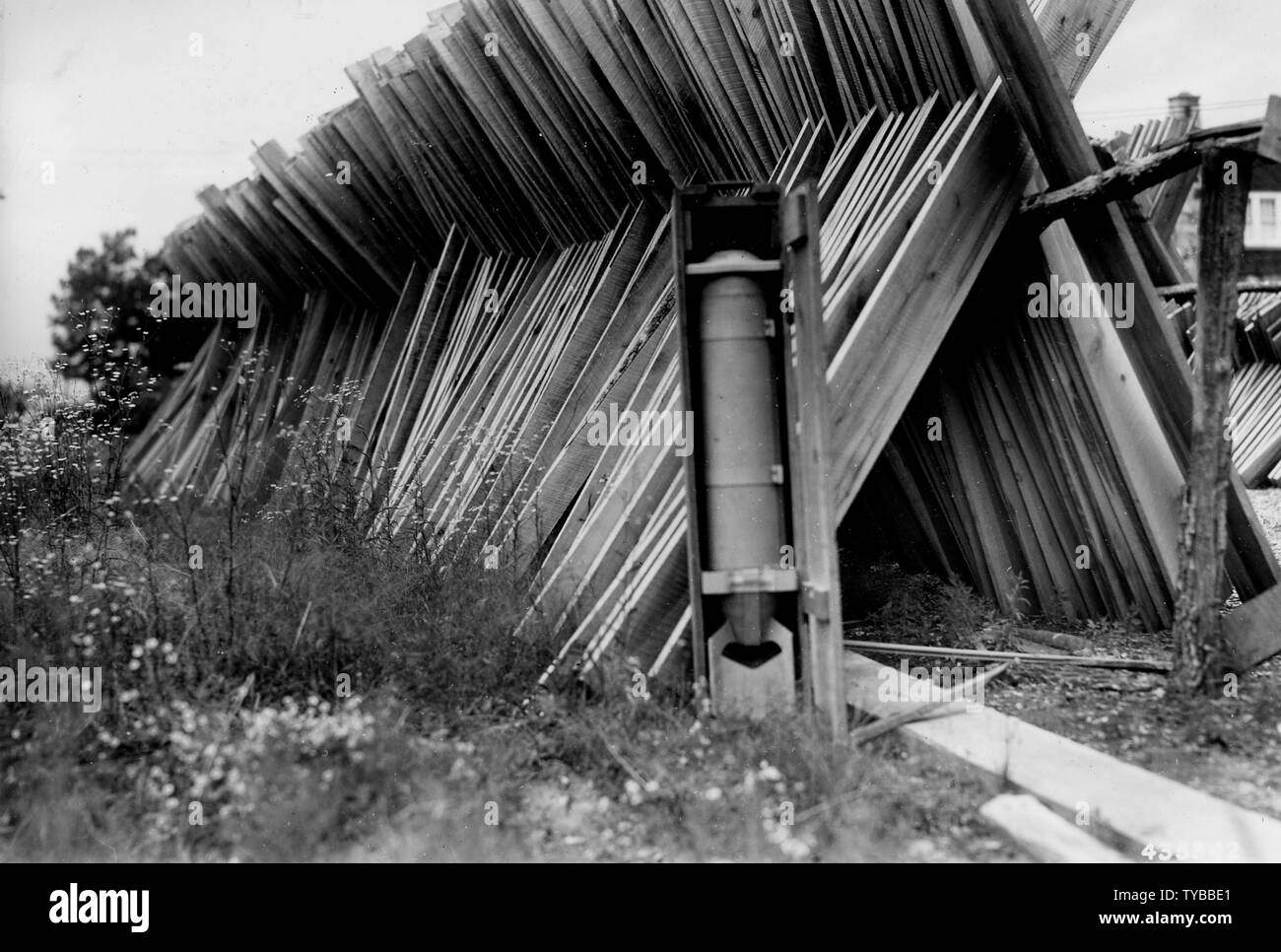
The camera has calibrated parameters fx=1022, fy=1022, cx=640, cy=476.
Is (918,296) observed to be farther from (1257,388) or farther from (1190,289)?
(1257,388)

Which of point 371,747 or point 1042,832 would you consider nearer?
point 1042,832

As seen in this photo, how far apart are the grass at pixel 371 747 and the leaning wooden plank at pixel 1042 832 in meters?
0.08

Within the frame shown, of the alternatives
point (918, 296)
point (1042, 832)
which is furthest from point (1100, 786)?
point (918, 296)

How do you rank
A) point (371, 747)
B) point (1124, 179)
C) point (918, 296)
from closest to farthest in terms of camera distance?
point (371, 747), point (1124, 179), point (918, 296)

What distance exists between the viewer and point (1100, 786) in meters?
3.03

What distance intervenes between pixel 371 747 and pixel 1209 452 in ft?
10.5

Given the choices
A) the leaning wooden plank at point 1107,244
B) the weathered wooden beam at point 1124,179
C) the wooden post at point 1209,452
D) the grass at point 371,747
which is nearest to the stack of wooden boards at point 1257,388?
the leaning wooden plank at point 1107,244

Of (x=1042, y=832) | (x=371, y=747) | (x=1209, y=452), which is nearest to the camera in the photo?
(x=1042, y=832)

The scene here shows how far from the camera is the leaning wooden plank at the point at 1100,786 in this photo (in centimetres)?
275

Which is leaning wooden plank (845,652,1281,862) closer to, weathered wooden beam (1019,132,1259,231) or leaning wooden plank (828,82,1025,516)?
leaning wooden plank (828,82,1025,516)

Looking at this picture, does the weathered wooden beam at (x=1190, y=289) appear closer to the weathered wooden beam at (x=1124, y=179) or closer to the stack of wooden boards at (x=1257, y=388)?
the weathered wooden beam at (x=1124, y=179)

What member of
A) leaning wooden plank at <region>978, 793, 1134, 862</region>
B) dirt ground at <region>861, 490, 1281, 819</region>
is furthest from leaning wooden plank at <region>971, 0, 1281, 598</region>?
leaning wooden plank at <region>978, 793, 1134, 862</region>
